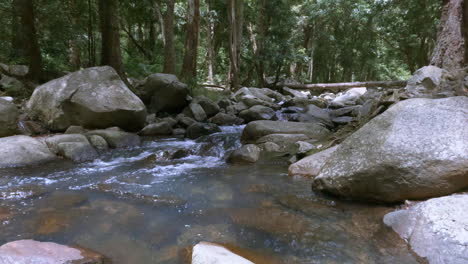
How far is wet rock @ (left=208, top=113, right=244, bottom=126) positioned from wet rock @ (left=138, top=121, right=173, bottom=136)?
190cm

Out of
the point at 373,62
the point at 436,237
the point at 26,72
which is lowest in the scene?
the point at 436,237

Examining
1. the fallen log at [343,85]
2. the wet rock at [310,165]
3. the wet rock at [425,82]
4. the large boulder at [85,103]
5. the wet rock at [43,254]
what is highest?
the fallen log at [343,85]

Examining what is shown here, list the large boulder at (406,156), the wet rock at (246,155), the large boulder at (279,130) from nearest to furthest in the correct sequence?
the large boulder at (406,156)
the wet rock at (246,155)
the large boulder at (279,130)

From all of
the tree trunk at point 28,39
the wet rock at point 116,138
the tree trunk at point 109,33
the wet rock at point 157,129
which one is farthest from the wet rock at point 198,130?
the tree trunk at point 28,39

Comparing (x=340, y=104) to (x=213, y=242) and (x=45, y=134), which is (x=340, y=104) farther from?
(x=213, y=242)

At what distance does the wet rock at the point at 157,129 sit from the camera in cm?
816

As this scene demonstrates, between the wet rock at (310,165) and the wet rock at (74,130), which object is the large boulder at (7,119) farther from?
the wet rock at (310,165)

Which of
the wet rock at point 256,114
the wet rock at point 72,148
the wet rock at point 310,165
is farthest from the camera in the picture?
the wet rock at point 256,114

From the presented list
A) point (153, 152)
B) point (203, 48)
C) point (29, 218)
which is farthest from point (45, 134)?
point (203, 48)

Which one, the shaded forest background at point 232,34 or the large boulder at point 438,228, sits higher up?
the shaded forest background at point 232,34

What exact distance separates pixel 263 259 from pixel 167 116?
26.4ft

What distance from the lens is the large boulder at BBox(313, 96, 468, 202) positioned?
3086mm

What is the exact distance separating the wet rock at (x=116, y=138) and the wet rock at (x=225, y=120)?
11.1ft

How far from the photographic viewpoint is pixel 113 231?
3102 millimetres
